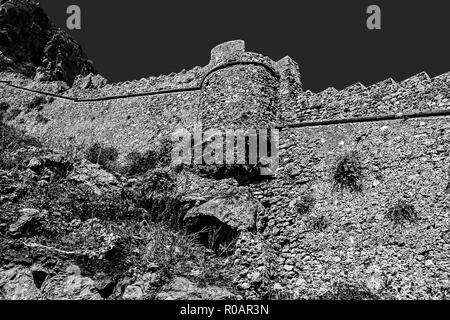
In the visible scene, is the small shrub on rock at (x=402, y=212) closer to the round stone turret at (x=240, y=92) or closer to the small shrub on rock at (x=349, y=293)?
the small shrub on rock at (x=349, y=293)

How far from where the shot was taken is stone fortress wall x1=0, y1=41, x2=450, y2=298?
32.9ft

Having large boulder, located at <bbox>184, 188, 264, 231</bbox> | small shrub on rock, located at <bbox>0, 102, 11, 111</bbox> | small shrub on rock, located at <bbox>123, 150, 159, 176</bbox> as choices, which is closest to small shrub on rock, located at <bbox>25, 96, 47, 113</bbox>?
small shrub on rock, located at <bbox>0, 102, 11, 111</bbox>

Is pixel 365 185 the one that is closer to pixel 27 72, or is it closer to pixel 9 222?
pixel 9 222

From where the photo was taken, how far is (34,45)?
2955cm

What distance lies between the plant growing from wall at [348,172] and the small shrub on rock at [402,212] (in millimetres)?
1085

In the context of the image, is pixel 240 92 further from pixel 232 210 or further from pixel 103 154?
pixel 103 154

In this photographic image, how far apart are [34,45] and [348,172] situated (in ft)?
78.3

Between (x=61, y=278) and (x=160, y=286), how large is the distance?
5.30 ft

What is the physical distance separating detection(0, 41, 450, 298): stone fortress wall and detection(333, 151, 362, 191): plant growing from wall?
154mm

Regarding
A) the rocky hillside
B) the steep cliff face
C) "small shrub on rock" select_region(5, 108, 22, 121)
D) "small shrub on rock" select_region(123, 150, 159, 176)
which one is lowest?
the rocky hillside

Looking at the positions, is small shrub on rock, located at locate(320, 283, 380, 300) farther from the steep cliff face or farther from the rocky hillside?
the steep cliff face

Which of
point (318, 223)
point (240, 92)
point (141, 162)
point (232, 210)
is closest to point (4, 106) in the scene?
point (141, 162)

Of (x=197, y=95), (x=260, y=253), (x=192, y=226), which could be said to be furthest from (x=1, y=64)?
(x=260, y=253)

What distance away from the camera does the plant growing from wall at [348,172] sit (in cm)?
1169
